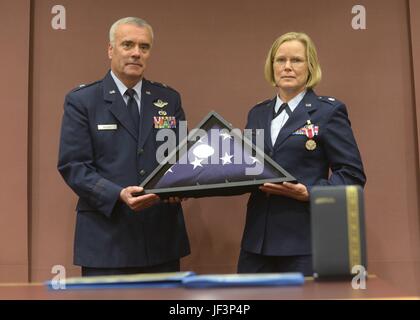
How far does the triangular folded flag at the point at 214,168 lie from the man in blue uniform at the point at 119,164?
198 millimetres

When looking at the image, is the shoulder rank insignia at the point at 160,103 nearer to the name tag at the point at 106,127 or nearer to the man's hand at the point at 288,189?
the name tag at the point at 106,127

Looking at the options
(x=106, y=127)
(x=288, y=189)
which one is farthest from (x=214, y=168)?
(x=106, y=127)

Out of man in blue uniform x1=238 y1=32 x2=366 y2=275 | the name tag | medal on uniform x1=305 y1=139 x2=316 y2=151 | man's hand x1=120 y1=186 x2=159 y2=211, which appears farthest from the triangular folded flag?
the name tag

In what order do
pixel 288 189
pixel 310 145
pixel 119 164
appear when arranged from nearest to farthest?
pixel 288 189, pixel 310 145, pixel 119 164

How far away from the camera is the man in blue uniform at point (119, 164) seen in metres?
2.39

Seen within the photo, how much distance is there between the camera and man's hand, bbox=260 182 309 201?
6.98 feet

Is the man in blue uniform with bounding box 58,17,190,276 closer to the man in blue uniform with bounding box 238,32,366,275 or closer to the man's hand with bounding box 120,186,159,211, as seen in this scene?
A: the man's hand with bounding box 120,186,159,211

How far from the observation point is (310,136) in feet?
7.73

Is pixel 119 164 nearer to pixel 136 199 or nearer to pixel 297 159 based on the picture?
pixel 136 199

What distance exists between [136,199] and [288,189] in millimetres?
568

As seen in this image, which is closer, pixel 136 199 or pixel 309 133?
pixel 136 199

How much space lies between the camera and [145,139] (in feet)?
8.23
